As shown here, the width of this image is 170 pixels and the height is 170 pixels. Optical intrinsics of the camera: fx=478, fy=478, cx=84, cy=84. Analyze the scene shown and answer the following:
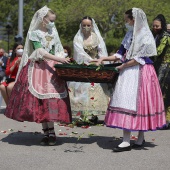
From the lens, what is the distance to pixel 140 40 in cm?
556

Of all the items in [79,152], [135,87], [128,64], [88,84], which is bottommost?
[79,152]

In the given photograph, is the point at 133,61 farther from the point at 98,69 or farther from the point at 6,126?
the point at 6,126

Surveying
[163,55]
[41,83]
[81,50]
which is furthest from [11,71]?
[41,83]

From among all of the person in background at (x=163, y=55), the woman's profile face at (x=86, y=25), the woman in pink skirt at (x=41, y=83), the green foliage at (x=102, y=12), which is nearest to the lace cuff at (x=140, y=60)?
the woman in pink skirt at (x=41, y=83)

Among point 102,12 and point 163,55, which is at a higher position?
point 102,12

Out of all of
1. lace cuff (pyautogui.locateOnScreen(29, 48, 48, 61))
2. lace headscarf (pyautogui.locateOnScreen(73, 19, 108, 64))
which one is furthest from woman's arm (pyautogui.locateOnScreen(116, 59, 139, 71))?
lace headscarf (pyautogui.locateOnScreen(73, 19, 108, 64))

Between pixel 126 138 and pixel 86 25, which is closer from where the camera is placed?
pixel 126 138

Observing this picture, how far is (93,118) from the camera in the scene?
821cm

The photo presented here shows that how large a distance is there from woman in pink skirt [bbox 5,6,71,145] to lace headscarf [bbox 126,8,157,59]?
0.82 metres

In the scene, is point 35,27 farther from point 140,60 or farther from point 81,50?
point 81,50

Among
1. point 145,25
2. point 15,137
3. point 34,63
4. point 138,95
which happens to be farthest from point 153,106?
point 15,137

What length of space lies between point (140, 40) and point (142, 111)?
0.83 metres

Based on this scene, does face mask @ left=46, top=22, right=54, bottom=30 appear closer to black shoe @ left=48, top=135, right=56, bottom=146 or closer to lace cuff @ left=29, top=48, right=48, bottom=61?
lace cuff @ left=29, top=48, right=48, bottom=61

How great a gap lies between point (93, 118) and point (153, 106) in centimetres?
265
